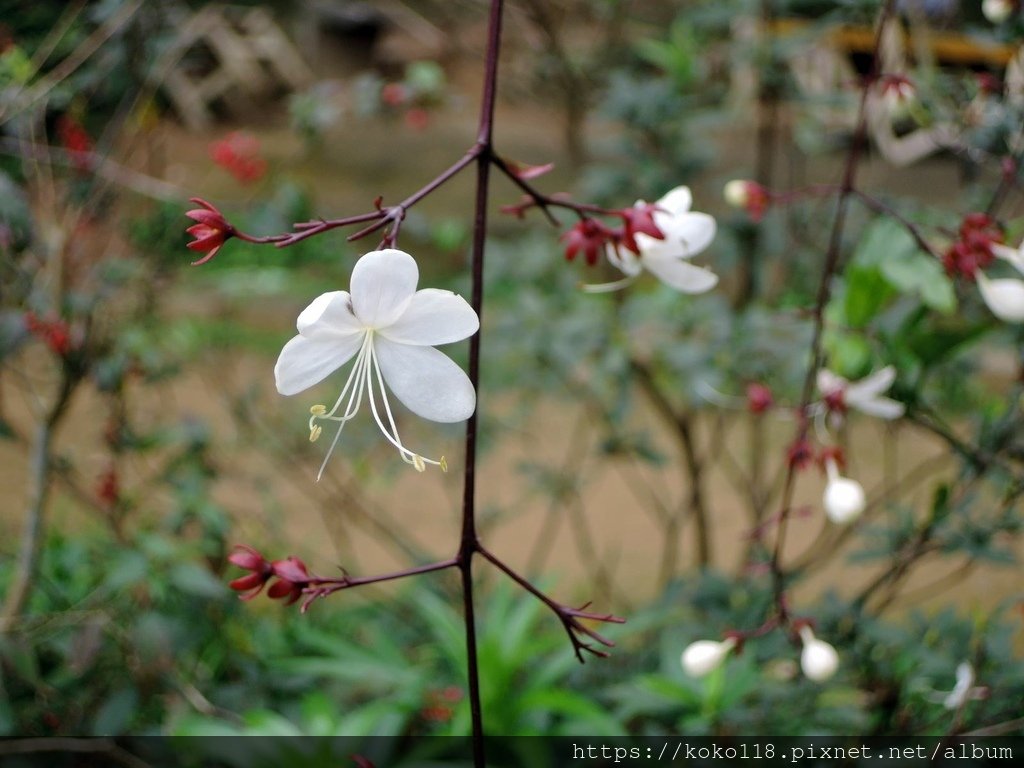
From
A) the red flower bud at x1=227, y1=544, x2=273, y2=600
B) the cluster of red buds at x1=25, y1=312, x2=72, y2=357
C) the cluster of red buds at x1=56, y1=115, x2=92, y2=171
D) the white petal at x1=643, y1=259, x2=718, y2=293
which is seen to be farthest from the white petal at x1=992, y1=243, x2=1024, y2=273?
the cluster of red buds at x1=56, y1=115, x2=92, y2=171

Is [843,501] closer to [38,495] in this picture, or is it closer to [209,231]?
[209,231]

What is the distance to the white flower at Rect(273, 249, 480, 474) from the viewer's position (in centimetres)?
43

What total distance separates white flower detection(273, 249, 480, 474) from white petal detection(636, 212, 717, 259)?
8.2 inches

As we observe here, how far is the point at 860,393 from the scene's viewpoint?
0.86 meters

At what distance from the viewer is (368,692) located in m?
1.53

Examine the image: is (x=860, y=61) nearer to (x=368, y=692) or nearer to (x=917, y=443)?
(x=917, y=443)

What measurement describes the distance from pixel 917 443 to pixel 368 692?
6.80 ft

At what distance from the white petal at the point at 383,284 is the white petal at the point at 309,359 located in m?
0.02

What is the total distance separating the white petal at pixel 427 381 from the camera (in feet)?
1.44

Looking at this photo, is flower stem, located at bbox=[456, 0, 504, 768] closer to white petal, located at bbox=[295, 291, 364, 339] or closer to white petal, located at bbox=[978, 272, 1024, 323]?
white petal, located at bbox=[295, 291, 364, 339]

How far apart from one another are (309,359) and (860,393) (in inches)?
23.4

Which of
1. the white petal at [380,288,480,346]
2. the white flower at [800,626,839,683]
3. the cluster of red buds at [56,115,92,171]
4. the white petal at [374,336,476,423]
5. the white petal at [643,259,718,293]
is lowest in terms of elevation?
the white flower at [800,626,839,683]

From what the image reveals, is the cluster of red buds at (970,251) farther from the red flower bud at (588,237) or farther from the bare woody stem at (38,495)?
the bare woody stem at (38,495)

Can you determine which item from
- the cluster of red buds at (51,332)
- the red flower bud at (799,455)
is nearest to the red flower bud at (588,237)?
the red flower bud at (799,455)
